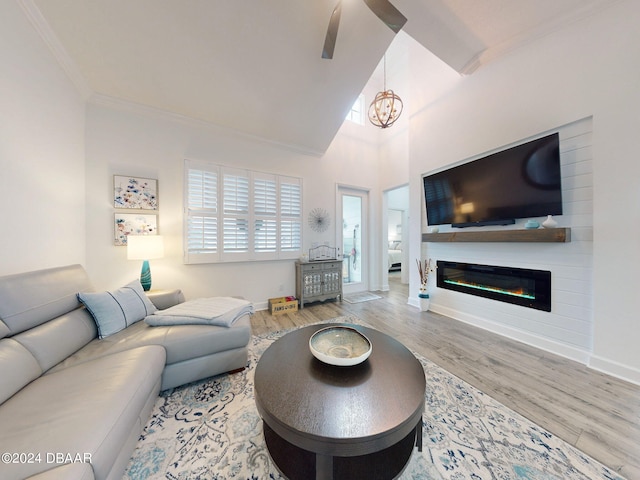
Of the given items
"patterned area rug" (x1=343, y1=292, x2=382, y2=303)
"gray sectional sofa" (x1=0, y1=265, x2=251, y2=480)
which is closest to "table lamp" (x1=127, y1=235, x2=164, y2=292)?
"gray sectional sofa" (x1=0, y1=265, x2=251, y2=480)

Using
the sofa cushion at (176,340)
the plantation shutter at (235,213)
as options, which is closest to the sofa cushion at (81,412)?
the sofa cushion at (176,340)

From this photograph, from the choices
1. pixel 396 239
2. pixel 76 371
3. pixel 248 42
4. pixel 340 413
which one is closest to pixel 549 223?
pixel 340 413

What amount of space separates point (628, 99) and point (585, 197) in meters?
0.81

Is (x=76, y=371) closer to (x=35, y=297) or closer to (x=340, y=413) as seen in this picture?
(x=35, y=297)

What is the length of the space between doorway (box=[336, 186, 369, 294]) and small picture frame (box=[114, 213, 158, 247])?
308 centimetres

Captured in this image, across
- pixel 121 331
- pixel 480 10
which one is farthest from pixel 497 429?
pixel 480 10

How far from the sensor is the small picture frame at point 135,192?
8.31 feet

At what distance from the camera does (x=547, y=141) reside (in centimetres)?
208

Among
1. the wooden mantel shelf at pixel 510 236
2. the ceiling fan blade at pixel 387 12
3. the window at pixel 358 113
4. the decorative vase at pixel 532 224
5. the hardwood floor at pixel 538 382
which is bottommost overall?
the hardwood floor at pixel 538 382

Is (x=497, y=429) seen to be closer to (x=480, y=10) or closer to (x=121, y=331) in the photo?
(x=121, y=331)

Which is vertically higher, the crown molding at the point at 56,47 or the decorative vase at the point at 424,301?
the crown molding at the point at 56,47

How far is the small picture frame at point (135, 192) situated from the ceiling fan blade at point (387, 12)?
9.82 ft

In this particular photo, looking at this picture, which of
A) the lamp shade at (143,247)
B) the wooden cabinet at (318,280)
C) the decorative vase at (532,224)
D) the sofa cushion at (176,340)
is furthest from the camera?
the wooden cabinet at (318,280)

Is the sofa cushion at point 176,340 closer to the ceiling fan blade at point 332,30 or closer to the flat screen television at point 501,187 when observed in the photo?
the ceiling fan blade at point 332,30
